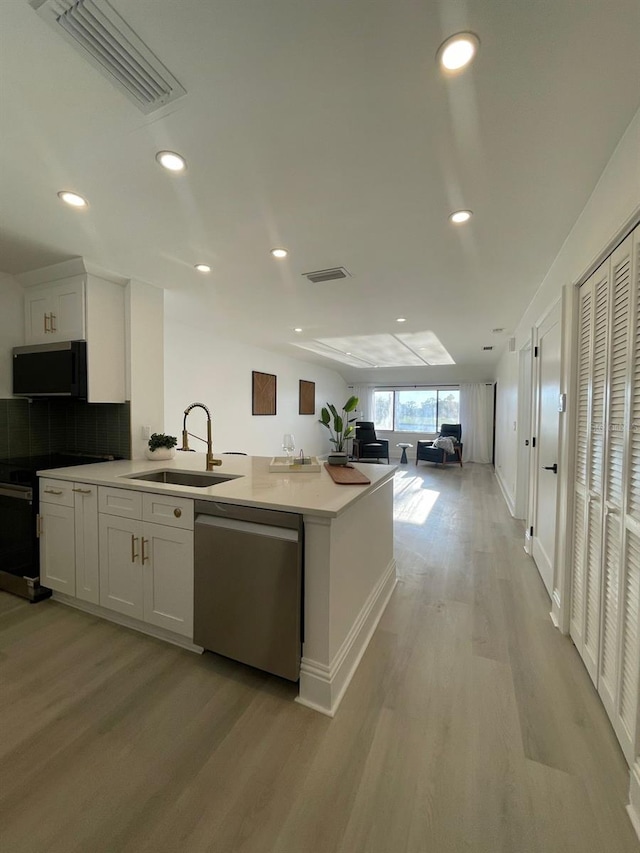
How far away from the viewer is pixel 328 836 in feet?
3.69

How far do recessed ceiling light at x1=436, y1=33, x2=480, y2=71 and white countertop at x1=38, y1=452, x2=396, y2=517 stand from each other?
1.57 m

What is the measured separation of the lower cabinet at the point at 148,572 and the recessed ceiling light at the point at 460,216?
7.33 feet

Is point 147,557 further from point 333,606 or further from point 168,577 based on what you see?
point 333,606

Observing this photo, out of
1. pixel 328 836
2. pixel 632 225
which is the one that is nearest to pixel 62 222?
pixel 632 225

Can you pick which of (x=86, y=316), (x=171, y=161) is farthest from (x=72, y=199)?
(x=86, y=316)

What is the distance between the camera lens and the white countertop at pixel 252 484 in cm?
167

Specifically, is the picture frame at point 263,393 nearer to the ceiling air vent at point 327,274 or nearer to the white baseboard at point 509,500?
the ceiling air vent at point 327,274

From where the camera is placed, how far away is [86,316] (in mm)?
2707

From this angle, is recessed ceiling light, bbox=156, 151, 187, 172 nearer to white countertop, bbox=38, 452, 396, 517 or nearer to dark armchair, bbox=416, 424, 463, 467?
white countertop, bbox=38, 452, 396, 517

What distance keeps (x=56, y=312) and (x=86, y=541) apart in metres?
1.84

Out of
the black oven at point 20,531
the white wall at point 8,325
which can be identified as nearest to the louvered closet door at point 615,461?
the black oven at point 20,531

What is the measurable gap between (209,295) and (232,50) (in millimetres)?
2477

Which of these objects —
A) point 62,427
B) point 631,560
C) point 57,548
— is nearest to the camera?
point 631,560

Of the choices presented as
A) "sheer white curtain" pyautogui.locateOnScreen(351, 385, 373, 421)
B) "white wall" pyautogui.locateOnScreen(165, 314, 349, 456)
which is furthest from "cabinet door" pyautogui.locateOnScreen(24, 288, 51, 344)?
"sheer white curtain" pyautogui.locateOnScreen(351, 385, 373, 421)
